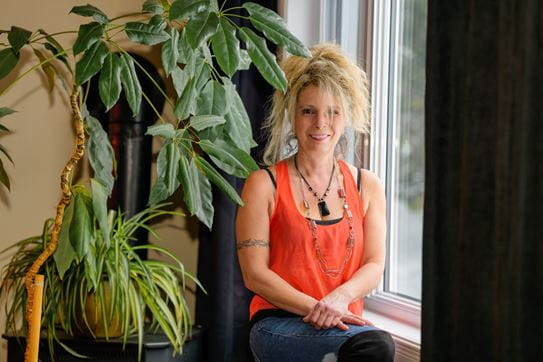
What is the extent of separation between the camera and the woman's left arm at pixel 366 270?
77.2 inches

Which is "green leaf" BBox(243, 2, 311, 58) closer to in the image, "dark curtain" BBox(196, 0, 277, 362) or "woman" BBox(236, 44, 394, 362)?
"woman" BBox(236, 44, 394, 362)

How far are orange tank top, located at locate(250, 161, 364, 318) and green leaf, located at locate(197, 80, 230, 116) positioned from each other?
0.30 meters

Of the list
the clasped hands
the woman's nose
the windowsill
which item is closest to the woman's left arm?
the clasped hands

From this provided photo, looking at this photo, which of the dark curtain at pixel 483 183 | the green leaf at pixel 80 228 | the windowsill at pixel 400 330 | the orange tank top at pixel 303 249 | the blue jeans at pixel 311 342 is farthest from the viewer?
the windowsill at pixel 400 330

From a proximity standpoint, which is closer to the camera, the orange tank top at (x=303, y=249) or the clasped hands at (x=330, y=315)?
the clasped hands at (x=330, y=315)

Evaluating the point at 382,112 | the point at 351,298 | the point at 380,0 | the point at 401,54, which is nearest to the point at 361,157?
the point at 382,112

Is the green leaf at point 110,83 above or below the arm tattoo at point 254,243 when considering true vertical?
above

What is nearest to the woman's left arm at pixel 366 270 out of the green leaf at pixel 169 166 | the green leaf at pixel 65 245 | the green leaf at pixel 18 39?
the green leaf at pixel 169 166

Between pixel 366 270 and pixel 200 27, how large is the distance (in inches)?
31.8

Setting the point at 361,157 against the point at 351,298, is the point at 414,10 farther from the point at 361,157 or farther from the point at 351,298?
the point at 351,298

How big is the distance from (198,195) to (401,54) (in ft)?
3.90

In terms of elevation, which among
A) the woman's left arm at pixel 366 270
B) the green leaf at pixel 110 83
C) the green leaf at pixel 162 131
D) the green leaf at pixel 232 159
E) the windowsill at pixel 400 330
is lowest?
the windowsill at pixel 400 330

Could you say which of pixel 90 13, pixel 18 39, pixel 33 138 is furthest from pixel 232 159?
pixel 33 138

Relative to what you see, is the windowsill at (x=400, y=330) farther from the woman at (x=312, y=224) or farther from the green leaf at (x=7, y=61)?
the green leaf at (x=7, y=61)
